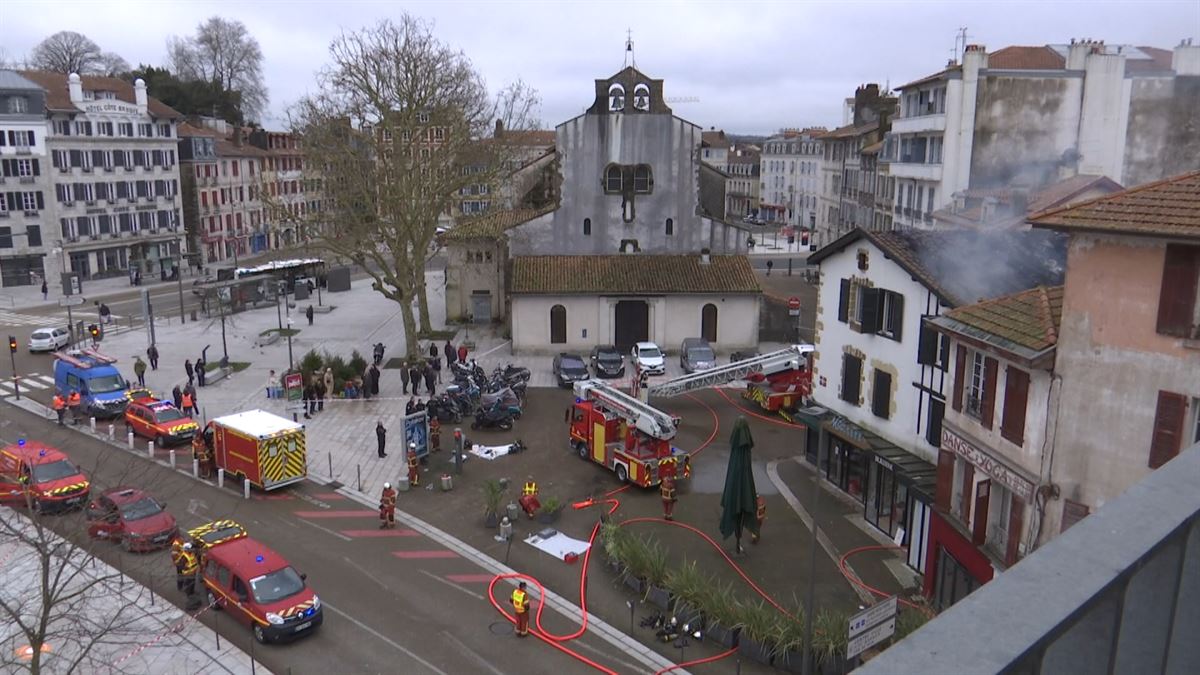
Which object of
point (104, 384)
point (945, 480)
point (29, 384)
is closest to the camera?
point (945, 480)

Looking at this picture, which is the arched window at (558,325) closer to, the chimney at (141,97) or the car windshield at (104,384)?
the car windshield at (104,384)

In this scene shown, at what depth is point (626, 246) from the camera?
47906 millimetres

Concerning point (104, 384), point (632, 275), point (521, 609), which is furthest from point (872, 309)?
point (104, 384)

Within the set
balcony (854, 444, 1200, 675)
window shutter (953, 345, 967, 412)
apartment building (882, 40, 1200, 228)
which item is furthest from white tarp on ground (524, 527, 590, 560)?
apartment building (882, 40, 1200, 228)

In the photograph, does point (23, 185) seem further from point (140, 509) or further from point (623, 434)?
point (623, 434)

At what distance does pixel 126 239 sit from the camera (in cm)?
7162

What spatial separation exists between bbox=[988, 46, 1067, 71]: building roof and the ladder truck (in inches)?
1026

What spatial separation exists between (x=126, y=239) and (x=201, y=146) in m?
12.5

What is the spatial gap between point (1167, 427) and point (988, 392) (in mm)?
3967

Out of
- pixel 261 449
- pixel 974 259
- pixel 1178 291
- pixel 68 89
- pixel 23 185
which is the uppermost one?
pixel 68 89

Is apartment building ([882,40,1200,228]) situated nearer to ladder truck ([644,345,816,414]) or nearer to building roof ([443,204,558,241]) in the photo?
ladder truck ([644,345,816,414])

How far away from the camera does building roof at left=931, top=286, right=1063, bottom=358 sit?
17.0 metres

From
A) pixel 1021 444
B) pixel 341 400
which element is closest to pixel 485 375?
pixel 341 400

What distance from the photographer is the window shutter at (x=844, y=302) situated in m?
27.6
